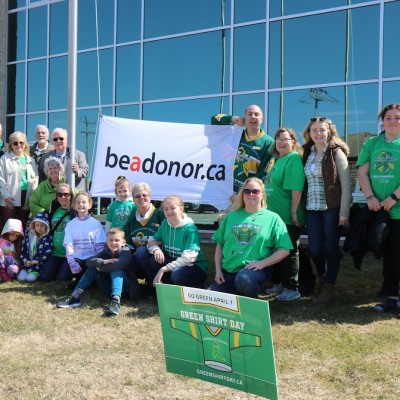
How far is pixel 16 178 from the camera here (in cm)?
652

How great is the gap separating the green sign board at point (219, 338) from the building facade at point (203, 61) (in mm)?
6804

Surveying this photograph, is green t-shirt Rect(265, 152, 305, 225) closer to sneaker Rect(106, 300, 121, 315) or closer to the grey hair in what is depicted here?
sneaker Rect(106, 300, 121, 315)

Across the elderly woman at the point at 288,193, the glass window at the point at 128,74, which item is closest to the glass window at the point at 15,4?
the glass window at the point at 128,74

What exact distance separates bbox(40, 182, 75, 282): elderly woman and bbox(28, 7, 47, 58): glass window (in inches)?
357

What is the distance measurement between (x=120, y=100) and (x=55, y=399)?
1009cm

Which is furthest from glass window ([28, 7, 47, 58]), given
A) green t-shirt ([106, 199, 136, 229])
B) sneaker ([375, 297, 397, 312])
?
sneaker ([375, 297, 397, 312])

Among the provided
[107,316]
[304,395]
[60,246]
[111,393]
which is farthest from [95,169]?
[304,395]

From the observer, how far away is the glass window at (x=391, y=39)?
9.11 metres

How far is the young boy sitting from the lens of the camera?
5.00 m

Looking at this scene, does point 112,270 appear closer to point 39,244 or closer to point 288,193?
point 39,244

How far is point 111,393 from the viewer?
301cm

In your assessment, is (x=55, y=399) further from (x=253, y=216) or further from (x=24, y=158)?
(x=24, y=158)

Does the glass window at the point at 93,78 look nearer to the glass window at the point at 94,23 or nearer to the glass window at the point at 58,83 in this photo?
the glass window at the point at 94,23

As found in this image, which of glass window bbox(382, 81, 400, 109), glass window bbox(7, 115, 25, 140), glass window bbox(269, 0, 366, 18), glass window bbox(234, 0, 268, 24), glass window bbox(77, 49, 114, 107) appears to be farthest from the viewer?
glass window bbox(7, 115, 25, 140)
